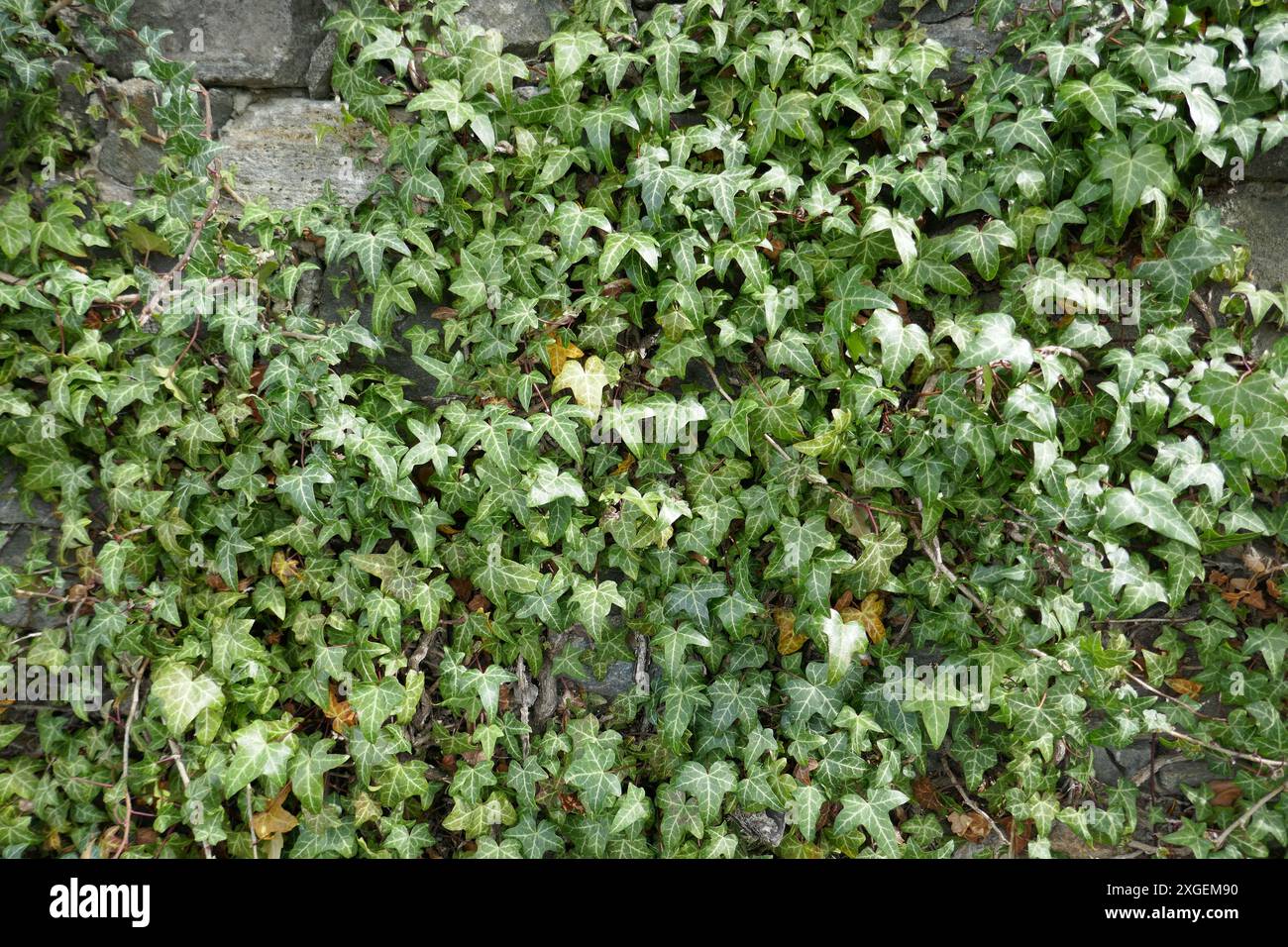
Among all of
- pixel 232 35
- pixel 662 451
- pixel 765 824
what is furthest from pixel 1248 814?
pixel 232 35

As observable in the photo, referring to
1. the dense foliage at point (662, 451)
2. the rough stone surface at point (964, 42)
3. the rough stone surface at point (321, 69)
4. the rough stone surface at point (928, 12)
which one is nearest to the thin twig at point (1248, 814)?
the dense foliage at point (662, 451)

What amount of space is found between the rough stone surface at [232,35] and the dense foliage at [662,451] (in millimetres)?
77

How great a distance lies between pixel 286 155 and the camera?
229cm

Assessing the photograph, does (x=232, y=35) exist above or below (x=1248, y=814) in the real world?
above

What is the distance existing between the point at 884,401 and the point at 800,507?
39 centimetres

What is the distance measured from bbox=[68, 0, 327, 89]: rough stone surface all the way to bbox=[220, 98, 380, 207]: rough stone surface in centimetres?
12

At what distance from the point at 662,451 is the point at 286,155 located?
1.50 metres

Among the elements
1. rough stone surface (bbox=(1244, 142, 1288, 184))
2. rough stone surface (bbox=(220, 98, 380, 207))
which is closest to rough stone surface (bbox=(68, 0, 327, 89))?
rough stone surface (bbox=(220, 98, 380, 207))

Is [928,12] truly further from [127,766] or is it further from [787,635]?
[127,766]

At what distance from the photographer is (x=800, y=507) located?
219 centimetres

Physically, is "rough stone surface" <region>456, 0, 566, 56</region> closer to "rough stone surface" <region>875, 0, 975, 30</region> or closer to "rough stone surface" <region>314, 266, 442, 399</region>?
"rough stone surface" <region>314, 266, 442, 399</region>

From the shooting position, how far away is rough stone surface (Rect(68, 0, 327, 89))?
2.23 metres

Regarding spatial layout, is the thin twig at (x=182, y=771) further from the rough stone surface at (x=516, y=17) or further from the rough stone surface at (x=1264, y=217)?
the rough stone surface at (x=1264, y=217)

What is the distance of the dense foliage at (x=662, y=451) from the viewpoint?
2.07m
